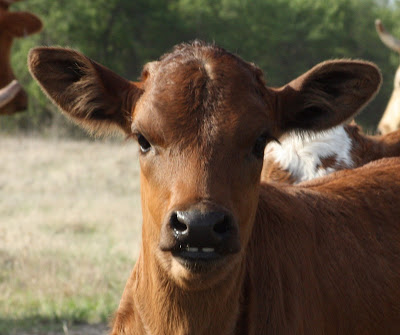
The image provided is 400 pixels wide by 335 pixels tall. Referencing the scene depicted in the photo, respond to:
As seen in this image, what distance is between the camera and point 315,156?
6.33 metres

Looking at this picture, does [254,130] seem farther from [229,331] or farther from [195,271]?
[229,331]

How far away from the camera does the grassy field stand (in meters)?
Answer: 7.75

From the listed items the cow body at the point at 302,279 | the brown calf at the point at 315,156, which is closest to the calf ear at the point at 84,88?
the cow body at the point at 302,279

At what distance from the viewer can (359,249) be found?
14.7ft

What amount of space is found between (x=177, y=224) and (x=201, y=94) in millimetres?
723

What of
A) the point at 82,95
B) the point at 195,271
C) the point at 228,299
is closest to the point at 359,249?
the point at 228,299

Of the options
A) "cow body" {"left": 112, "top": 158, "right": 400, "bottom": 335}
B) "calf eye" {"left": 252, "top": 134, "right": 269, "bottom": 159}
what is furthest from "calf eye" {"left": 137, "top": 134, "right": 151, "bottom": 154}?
"cow body" {"left": 112, "top": 158, "right": 400, "bottom": 335}

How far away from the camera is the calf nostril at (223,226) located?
3268 mm

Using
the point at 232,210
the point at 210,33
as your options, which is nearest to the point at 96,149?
the point at 210,33

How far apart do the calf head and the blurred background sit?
1.09 metres

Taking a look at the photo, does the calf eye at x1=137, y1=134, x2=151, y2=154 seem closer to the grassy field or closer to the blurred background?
the grassy field

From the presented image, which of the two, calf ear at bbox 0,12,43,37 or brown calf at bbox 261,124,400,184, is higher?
calf ear at bbox 0,12,43,37

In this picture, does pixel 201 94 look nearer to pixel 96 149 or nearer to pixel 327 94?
pixel 327 94

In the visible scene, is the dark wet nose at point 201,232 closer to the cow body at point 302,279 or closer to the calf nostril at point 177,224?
the calf nostril at point 177,224
